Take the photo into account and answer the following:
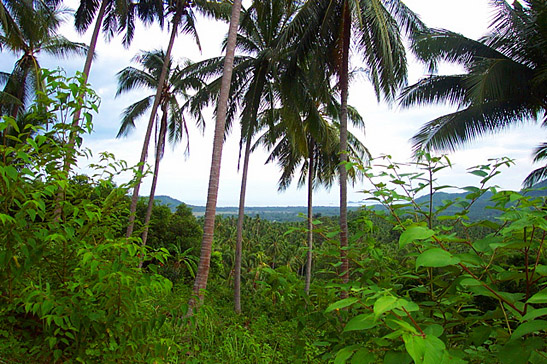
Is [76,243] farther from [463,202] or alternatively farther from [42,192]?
[463,202]

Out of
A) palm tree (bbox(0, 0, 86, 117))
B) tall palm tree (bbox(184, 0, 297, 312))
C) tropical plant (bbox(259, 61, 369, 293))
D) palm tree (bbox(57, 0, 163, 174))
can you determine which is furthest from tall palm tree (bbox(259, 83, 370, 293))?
palm tree (bbox(0, 0, 86, 117))

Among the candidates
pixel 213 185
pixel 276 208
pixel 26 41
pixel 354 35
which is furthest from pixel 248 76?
pixel 276 208

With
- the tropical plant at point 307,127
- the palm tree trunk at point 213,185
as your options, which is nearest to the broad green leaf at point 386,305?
the tropical plant at point 307,127

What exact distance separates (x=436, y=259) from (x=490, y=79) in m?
9.17

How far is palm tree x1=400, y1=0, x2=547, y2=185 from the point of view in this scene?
8.16 meters

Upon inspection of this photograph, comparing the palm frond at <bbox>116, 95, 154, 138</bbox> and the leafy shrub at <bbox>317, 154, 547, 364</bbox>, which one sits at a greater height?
the palm frond at <bbox>116, 95, 154, 138</bbox>

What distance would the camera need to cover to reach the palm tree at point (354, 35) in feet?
21.0

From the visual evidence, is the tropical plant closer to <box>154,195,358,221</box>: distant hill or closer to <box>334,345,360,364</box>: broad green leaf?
<box>154,195,358,221</box>: distant hill

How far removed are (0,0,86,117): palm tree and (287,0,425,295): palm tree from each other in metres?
7.84

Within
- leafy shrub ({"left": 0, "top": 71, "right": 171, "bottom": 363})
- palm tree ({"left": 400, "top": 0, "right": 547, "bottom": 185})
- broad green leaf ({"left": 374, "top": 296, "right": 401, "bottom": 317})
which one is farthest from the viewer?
palm tree ({"left": 400, "top": 0, "right": 547, "bottom": 185})

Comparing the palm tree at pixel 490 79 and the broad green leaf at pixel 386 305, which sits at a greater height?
the palm tree at pixel 490 79

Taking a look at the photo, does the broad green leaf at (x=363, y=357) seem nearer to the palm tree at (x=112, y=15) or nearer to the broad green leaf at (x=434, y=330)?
the broad green leaf at (x=434, y=330)

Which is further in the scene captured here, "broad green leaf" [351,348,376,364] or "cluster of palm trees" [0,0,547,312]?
"cluster of palm trees" [0,0,547,312]

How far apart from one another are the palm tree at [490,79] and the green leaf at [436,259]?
339 inches
